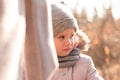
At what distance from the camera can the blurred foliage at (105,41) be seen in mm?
14980

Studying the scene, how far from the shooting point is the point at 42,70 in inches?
72.1

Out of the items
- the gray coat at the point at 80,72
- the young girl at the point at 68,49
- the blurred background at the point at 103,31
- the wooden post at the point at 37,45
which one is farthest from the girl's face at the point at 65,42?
the blurred background at the point at 103,31

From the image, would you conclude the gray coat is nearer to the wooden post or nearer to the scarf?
the scarf

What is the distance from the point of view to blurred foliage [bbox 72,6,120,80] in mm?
14980

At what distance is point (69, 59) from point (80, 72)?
4.9 inches

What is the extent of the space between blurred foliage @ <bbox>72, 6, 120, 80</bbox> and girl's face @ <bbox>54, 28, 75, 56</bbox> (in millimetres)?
10956

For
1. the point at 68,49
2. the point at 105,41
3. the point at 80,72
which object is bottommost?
the point at 80,72

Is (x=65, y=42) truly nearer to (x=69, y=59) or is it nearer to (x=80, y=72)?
(x=69, y=59)

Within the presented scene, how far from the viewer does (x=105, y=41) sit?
16.2 m

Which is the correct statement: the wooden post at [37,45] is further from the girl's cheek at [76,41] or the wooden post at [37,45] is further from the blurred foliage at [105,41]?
the blurred foliage at [105,41]

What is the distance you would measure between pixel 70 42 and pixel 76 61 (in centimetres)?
27

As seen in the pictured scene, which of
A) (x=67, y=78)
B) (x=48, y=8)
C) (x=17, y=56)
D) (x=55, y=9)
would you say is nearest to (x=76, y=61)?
(x=67, y=78)

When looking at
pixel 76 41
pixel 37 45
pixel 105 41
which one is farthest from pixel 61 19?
pixel 105 41

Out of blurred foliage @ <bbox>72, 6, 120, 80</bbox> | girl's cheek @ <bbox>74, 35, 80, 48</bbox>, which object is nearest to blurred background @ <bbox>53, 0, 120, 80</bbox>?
blurred foliage @ <bbox>72, 6, 120, 80</bbox>
